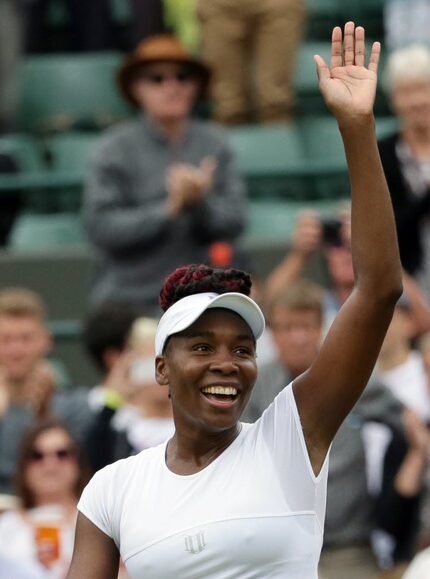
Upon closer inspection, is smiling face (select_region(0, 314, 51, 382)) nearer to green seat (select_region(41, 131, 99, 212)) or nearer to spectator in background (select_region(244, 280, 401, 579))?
spectator in background (select_region(244, 280, 401, 579))

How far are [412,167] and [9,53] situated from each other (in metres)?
2.91

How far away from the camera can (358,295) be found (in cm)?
305

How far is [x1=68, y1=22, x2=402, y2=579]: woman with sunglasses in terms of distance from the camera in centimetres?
304

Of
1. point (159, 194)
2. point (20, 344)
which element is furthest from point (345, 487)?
point (159, 194)

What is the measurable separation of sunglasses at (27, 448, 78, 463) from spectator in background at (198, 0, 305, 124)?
3.36 m

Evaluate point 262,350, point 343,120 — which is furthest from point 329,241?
point 343,120

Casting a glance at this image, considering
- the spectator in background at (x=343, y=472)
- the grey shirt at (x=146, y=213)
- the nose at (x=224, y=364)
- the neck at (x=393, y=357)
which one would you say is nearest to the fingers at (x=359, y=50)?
the nose at (x=224, y=364)

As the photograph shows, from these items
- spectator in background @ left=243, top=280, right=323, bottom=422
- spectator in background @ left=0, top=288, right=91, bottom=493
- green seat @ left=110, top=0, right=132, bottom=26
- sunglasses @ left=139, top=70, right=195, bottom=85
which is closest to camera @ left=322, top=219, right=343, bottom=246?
spectator in background @ left=243, top=280, right=323, bottom=422

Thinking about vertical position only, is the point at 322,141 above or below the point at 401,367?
above

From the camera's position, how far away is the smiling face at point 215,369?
313cm

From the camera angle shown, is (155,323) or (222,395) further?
(155,323)

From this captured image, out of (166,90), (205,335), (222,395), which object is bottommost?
(166,90)

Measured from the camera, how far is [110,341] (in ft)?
23.0

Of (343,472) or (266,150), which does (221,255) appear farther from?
(266,150)
